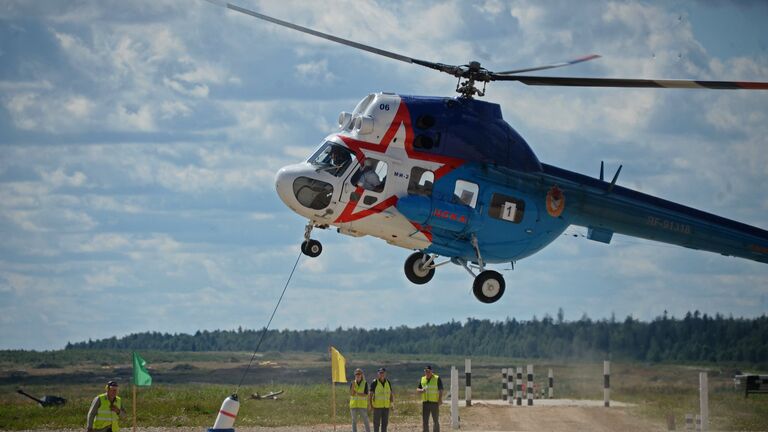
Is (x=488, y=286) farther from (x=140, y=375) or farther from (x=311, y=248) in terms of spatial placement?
(x=140, y=375)

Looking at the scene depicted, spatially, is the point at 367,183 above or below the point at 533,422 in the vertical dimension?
above

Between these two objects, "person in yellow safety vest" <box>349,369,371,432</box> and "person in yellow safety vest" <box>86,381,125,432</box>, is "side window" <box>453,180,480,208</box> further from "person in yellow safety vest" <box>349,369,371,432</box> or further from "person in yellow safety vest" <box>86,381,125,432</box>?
"person in yellow safety vest" <box>86,381,125,432</box>

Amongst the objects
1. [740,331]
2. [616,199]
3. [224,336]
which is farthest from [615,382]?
[224,336]

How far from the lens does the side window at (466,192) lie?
87.3 feet

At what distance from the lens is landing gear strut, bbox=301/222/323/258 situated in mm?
26455

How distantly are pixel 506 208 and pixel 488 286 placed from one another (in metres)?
1.78

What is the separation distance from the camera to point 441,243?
88.1 feet

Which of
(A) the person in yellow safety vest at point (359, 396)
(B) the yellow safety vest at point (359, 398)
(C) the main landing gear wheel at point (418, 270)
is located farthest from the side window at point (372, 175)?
(B) the yellow safety vest at point (359, 398)

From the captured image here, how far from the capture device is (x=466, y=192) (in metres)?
26.7

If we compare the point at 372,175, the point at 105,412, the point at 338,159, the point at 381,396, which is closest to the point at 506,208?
the point at 372,175

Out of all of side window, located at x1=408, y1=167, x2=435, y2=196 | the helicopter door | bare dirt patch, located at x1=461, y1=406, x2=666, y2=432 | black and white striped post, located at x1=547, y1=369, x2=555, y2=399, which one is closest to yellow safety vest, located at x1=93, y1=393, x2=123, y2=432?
the helicopter door

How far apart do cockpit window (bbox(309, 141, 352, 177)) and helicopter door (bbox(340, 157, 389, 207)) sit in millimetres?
272

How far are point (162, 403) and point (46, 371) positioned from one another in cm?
2383

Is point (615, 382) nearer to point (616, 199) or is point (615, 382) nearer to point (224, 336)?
point (616, 199)
